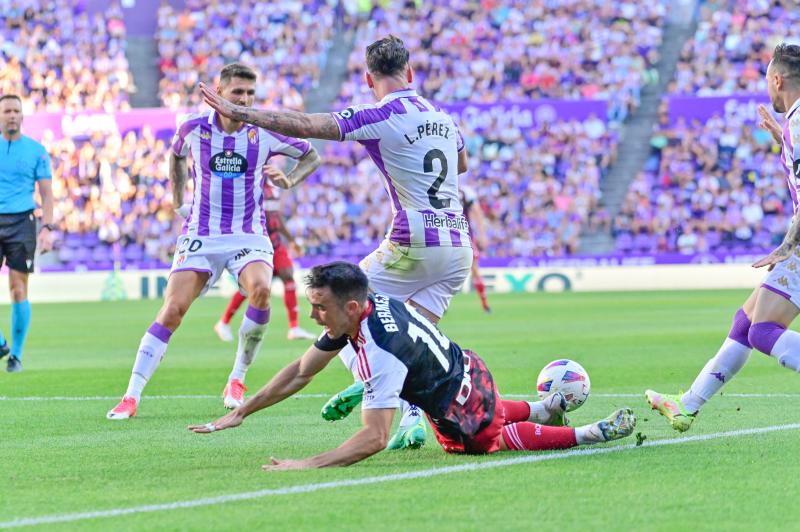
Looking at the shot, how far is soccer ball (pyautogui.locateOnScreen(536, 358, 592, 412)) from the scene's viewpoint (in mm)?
7707

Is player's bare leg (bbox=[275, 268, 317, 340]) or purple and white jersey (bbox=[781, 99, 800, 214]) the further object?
player's bare leg (bbox=[275, 268, 317, 340])

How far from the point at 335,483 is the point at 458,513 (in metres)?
0.93

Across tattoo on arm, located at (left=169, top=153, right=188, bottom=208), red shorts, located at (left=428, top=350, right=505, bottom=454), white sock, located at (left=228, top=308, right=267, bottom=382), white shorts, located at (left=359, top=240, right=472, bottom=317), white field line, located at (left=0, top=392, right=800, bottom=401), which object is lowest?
white field line, located at (left=0, top=392, right=800, bottom=401)

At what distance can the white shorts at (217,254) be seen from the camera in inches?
375

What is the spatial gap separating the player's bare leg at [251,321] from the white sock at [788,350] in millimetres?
3869

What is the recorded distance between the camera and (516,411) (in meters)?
7.27

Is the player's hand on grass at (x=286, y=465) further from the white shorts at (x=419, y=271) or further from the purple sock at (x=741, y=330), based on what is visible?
the purple sock at (x=741, y=330)

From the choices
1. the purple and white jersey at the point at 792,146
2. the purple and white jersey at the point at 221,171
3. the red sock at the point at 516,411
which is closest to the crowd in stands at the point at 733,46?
the purple and white jersey at the point at 221,171

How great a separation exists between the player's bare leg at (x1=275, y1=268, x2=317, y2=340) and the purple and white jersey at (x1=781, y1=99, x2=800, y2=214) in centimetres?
1061

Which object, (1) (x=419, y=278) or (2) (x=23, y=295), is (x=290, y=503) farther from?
(2) (x=23, y=295)

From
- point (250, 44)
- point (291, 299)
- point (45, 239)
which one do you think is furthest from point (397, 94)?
point (250, 44)

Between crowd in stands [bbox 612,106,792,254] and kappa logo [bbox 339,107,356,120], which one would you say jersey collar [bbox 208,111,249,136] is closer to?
kappa logo [bbox 339,107,356,120]

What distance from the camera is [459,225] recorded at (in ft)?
25.0

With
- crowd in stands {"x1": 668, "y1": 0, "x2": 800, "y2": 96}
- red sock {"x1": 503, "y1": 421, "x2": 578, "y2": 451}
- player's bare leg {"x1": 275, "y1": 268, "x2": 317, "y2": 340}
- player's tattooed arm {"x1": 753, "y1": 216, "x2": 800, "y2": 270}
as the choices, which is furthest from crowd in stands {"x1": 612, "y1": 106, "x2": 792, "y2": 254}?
red sock {"x1": 503, "y1": 421, "x2": 578, "y2": 451}
